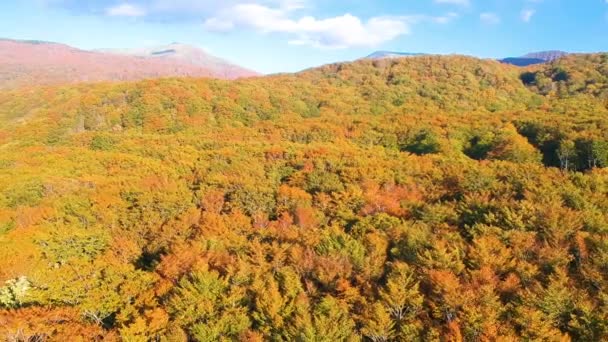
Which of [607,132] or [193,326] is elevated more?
[607,132]

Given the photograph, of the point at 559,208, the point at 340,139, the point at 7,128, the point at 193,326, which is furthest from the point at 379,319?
the point at 7,128

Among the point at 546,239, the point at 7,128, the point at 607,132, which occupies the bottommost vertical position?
the point at 7,128

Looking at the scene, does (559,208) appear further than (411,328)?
Yes

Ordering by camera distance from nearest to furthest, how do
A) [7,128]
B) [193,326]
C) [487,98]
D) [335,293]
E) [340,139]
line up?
[193,326]
[335,293]
[340,139]
[7,128]
[487,98]

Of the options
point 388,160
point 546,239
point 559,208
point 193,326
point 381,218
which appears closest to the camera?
point 193,326

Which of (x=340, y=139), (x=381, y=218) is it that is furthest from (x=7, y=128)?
(x=381, y=218)

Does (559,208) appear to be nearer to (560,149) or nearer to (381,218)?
(381,218)
